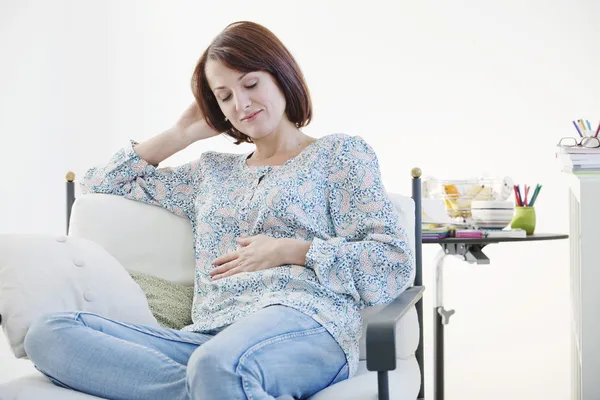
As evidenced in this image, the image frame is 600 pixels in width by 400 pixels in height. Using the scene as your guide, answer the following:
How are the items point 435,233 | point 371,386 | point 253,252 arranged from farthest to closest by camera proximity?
1. point 435,233
2. point 253,252
3. point 371,386

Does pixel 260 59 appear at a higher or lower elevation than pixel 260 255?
higher

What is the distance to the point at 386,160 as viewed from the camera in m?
3.37

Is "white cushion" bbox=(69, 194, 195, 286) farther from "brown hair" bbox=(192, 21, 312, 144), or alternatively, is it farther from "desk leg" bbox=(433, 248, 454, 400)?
"desk leg" bbox=(433, 248, 454, 400)

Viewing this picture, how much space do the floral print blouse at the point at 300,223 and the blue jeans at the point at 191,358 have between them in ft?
0.26

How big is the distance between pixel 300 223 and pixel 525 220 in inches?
37.6

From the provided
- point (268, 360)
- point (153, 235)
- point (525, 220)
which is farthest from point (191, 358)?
point (525, 220)

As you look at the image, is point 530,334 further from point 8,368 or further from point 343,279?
point 8,368

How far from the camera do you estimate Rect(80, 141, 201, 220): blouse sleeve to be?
189cm

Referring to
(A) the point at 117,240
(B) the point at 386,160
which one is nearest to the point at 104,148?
(B) the point at 386,160

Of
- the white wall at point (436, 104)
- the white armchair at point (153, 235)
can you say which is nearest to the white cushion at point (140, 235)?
the white armchair at point (153, 235)

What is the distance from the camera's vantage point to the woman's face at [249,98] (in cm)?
173

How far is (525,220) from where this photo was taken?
228cm

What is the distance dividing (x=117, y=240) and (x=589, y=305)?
1.17 meters

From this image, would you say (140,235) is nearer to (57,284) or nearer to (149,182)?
(149,182)
